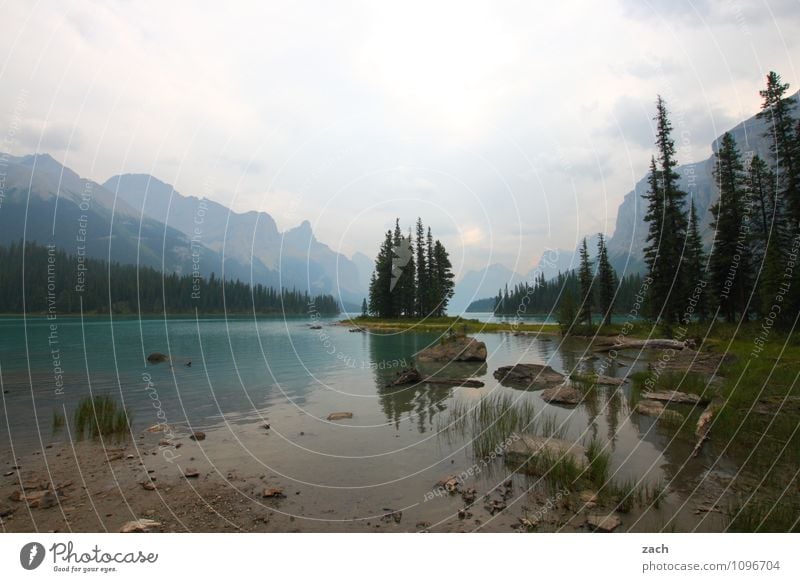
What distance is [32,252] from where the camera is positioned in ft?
619

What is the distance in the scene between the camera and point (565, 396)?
19359mm

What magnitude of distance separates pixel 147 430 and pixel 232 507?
29.5 feet

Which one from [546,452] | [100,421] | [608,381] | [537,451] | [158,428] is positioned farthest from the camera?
[608,381]

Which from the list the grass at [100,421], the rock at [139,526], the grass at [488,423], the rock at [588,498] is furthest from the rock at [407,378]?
the rock at [139,526]

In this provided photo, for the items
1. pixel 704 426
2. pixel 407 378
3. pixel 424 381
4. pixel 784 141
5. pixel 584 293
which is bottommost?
pixel 424 381

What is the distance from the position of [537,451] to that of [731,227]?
44589 mm

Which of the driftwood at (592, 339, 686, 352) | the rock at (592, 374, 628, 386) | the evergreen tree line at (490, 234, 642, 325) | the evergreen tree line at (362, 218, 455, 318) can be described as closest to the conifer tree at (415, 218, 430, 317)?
the evergreen tree line at (362, 218, 455, 318)

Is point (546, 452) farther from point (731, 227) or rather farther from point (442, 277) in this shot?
point (442, 277)

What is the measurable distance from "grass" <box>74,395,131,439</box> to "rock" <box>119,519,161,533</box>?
27.7 ft

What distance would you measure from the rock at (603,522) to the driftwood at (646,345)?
30921mm

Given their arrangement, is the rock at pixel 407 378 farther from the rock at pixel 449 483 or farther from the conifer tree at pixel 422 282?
the conifer tree at pixel 422 282

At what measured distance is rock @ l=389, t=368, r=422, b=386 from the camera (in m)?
25.3

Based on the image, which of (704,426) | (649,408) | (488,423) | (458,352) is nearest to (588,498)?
(488,423)

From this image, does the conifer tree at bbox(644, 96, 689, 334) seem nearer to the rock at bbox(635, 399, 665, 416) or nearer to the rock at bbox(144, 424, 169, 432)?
the rock at bbox(635, 399, 665, 416)
